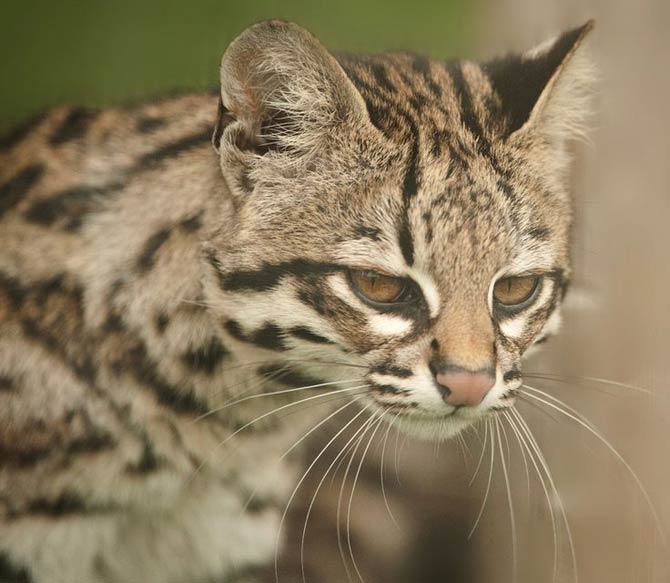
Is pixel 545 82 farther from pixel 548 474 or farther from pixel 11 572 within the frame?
pixel 11 572

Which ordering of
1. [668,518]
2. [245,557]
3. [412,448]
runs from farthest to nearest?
[245,557], [412,448], [668,518]

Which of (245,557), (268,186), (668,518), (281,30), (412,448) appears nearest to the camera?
(281,30)

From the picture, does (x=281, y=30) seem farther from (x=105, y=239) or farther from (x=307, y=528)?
(x=307, y=528)

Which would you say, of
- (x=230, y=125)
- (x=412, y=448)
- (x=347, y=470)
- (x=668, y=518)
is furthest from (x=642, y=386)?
(x=230, y=125)

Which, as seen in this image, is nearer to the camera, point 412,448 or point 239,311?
point 239,311

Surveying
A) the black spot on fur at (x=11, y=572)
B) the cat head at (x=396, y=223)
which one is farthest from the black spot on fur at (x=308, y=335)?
the black spot on fur at (x=11, y=572)

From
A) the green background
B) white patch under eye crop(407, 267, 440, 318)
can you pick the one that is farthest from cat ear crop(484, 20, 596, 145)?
white patch under eye crop(407, 267, 440, 318)

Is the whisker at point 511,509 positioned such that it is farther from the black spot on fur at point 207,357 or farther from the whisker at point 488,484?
the black spot on fur at point 207,357
